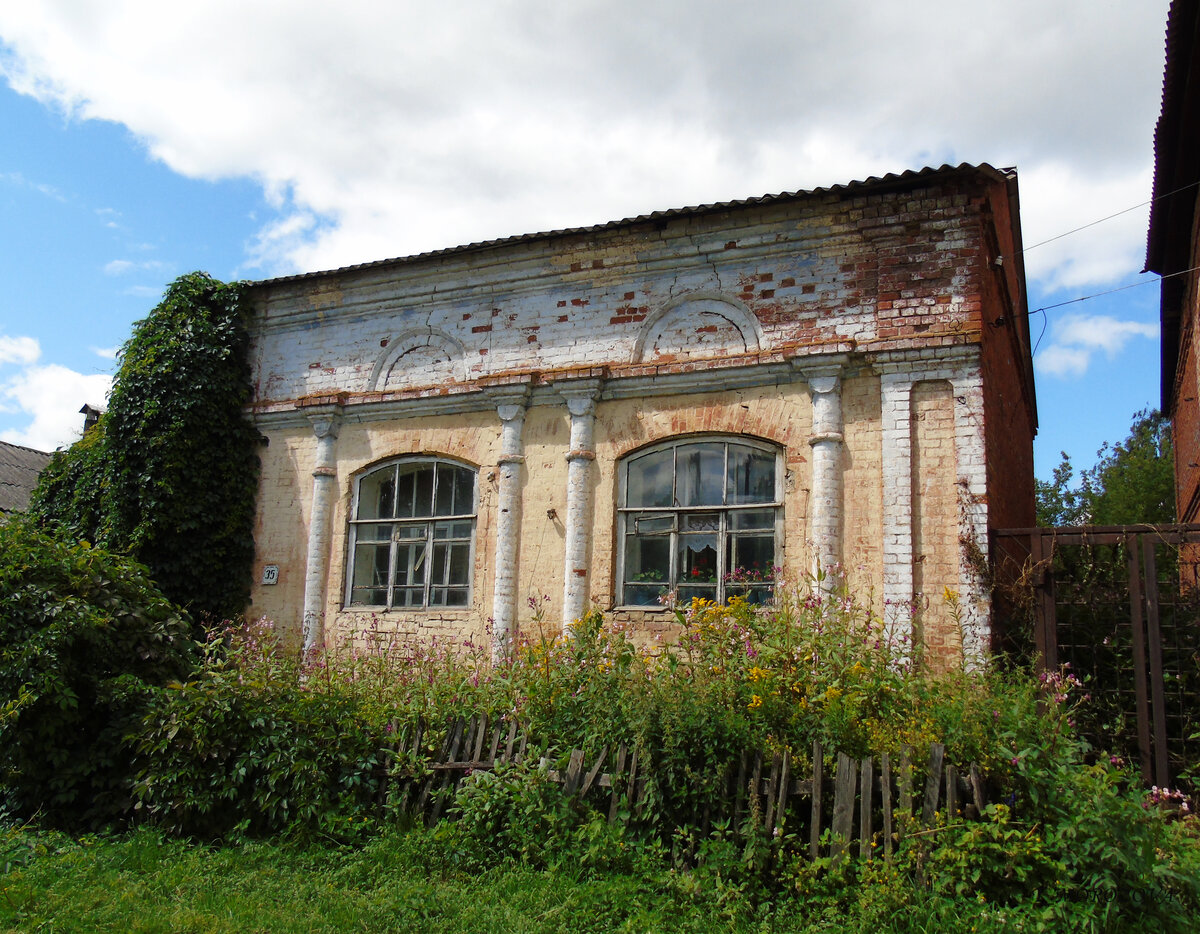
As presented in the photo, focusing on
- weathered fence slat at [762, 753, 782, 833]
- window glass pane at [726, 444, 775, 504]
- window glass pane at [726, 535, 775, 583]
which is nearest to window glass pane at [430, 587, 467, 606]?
window glass pane at [726, 535, 775, 583]

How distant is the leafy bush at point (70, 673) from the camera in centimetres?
582

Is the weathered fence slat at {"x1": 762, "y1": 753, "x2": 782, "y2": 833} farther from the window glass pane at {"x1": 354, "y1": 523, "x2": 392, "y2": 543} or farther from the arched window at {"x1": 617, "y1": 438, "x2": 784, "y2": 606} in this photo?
the window glass pane at {"x1": 354, "y1": 523, "x2": 392, "y2": 543}

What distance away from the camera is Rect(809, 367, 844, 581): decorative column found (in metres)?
7.73

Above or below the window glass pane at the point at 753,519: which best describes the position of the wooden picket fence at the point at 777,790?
below

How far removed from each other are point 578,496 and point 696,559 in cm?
136

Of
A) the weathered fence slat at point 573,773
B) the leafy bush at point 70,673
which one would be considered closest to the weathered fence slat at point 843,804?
the weathered fence slat at point 573,773

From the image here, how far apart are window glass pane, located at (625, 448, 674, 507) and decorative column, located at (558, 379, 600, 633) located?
1.36ft

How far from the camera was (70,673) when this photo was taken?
20.1 feet

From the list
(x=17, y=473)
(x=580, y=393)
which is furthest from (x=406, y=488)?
(x=17, y=473)

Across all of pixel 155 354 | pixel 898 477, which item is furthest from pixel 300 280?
pixel 898 477

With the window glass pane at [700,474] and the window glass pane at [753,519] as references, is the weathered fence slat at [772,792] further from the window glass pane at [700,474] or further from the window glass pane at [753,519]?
the window glass pane at [700,474]

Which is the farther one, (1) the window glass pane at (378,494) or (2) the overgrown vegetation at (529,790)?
(1) the window glass pane at (378,494)

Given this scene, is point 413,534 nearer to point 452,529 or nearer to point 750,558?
point 452,529

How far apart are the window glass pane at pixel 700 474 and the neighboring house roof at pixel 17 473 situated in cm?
1465
